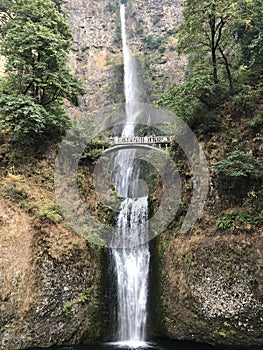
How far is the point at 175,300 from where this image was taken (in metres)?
10.9

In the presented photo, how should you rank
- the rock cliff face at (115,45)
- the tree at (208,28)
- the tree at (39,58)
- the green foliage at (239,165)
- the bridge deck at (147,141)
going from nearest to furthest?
1. the green foliage at (239,165)
2. the tree at (208,28)
3. the tree at (39,58)
4. the bridge deck at (147,141)
5. the rock cliff face at (115,45)

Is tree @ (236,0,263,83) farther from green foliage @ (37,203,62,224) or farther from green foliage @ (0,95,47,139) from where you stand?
green foliage @ (37,203,62,224)

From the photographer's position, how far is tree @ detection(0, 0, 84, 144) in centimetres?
1261

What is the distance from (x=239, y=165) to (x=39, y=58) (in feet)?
30.9

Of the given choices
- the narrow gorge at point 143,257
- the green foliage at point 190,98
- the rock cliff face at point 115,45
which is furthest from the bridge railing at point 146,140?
the rock cliff face at point 115,45

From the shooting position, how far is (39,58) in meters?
13.1

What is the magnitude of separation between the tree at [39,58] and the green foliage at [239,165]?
752 centimetres

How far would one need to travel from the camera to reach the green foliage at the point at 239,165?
10.1m

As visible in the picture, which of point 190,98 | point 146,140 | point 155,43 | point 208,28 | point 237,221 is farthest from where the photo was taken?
point 155,43

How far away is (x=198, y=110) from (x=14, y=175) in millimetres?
8372

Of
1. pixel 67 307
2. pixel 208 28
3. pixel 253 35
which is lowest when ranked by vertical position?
pixel 67 307

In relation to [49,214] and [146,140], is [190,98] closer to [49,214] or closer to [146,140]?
[146,140]

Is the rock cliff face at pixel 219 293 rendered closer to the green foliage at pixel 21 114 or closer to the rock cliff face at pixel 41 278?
the rock cliff face at pixel 41 278

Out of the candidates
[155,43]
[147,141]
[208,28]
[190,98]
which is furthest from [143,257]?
[155,43]
